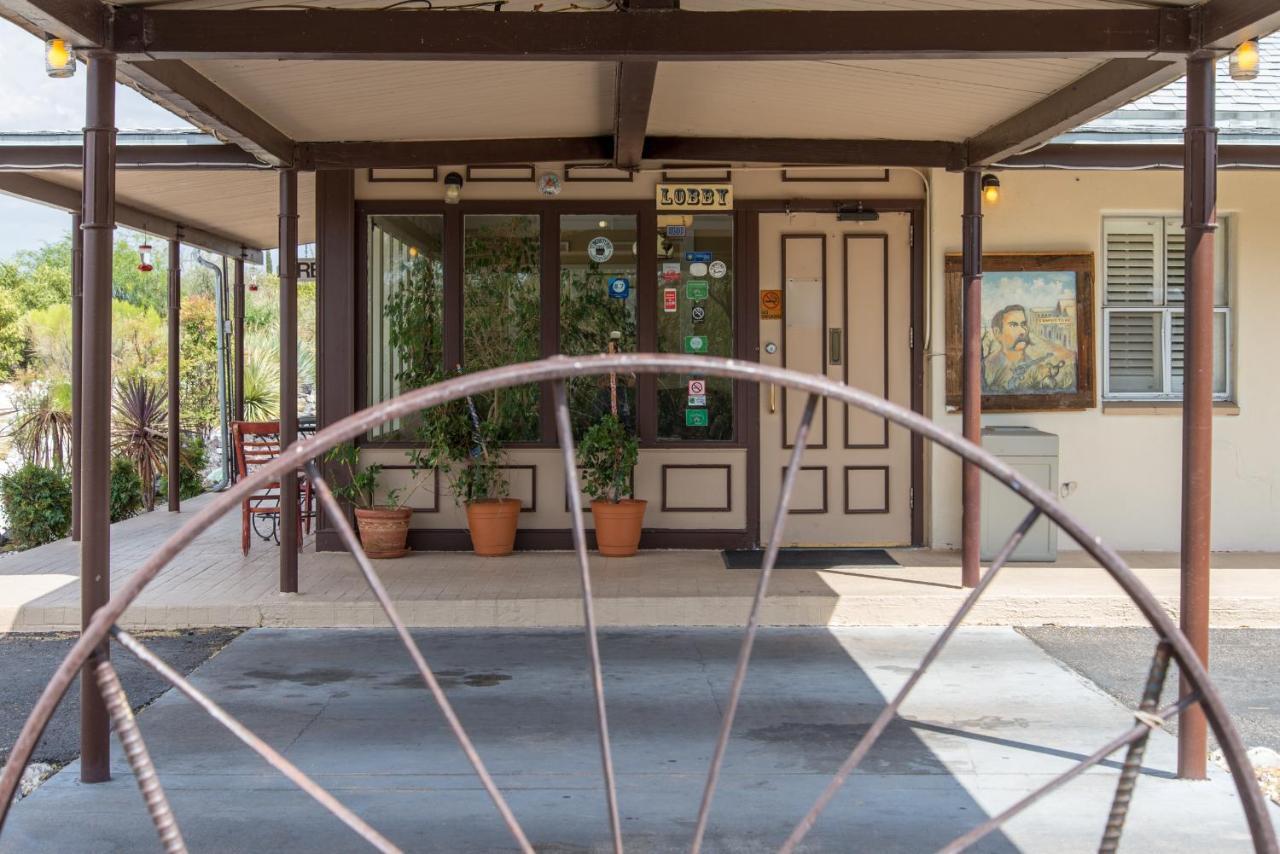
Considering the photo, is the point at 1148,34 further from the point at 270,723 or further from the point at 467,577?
the point at 467,577

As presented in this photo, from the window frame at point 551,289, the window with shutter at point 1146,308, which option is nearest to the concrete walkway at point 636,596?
the window frame at point 551,289

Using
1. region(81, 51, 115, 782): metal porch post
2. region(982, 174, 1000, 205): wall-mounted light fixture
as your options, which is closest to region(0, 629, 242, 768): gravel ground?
region(81, 51, 115, 782): metal porch post

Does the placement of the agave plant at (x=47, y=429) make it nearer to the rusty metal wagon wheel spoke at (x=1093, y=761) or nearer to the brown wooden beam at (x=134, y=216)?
the brown wooden beam at (x=134, y=216)

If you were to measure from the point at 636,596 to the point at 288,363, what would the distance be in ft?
8.72

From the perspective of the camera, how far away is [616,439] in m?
9.21

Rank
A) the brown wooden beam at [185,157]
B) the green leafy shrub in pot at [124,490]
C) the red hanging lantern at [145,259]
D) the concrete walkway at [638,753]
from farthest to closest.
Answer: the green leafy shrub in pot at [124,490] → the red hanging lantern at [145,259] → the brown wooden beam at [185,157] → the concrete walkway at [638,753]

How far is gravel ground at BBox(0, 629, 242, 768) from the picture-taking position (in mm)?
5461

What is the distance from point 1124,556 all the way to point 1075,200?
8.85ft

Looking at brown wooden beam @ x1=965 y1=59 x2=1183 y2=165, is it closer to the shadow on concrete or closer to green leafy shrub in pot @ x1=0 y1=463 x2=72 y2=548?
the shadow on concrete

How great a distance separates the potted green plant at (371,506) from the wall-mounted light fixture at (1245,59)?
613 centimetres

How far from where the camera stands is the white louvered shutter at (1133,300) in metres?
9.68

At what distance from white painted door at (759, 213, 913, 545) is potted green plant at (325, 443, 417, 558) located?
8.92 ft

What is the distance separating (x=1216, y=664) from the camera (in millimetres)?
6832

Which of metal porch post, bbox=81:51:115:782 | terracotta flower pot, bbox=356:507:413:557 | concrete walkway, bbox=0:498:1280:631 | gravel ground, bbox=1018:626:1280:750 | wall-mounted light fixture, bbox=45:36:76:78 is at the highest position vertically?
wall-mounted light fixture, bbox=45:36:76:78
